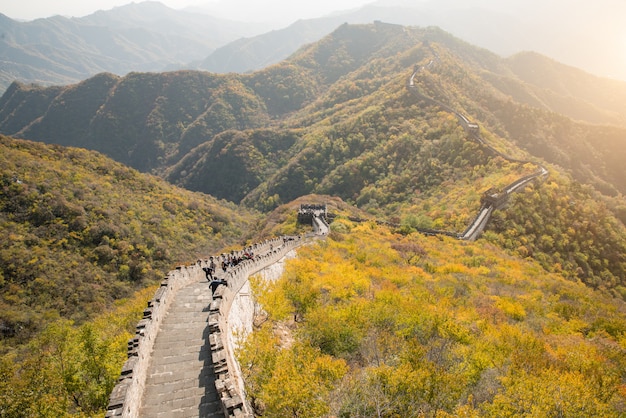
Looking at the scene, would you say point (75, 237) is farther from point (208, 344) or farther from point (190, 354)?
point (190, 354)

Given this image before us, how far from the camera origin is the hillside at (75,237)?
147 feet

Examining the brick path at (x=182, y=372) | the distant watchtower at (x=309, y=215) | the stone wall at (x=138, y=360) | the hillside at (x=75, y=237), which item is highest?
the stone wall at (x=138, y=360)

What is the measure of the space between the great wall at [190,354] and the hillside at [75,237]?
3305cm

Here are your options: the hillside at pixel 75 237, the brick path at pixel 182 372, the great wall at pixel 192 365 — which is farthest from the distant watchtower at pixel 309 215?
the brick path at pixel 182 372

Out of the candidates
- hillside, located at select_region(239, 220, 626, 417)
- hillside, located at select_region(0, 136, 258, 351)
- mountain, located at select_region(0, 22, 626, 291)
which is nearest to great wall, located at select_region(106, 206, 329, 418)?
hillside, located at select_region(239, 220, 626, 417)

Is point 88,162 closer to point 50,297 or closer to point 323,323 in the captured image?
point 50,297

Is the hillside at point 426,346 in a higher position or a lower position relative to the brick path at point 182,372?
lower

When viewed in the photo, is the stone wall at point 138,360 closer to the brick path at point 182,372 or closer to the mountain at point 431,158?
the brick path at point 182,372

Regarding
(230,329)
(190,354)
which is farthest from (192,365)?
(230,329)

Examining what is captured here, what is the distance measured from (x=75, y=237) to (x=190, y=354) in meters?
51.1

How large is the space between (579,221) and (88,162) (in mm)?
91884

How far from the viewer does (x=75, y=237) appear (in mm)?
54438

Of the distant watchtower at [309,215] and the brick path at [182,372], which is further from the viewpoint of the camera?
the distant watchtower at [309,215]

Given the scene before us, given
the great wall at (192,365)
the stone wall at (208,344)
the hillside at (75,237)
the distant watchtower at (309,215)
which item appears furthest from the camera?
the distant watchtower at (309,215)
